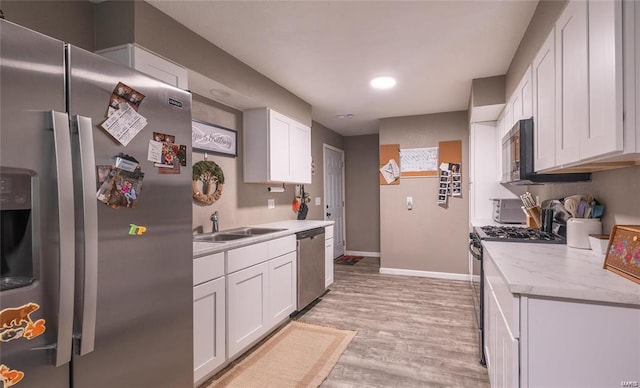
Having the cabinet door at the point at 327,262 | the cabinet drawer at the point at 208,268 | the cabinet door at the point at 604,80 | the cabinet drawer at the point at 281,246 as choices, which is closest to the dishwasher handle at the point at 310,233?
the cabinet drawer at the point at 281,246

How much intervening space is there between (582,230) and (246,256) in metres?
2.17

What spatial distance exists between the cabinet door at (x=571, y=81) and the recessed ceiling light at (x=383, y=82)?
1806mm

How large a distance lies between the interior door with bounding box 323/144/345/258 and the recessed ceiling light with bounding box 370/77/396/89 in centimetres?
214

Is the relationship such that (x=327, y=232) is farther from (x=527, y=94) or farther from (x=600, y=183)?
(x=600, y=183)

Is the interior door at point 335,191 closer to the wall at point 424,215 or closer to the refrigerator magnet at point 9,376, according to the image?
the wall at point 424,215

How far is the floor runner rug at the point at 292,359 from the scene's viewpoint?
2139 millimetres

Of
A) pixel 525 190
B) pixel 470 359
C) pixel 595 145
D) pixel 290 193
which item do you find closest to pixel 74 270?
pixel 595 145

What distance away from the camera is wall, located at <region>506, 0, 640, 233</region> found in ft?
4.73

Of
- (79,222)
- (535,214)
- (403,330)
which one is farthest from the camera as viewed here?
(403,330)

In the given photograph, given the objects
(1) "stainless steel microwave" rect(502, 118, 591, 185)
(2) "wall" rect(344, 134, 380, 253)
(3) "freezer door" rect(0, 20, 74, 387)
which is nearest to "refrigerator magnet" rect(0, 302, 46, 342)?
(3) "freezer door" rect(0, 20, 74, 387)

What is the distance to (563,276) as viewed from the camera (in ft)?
4.04

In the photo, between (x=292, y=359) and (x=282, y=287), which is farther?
(x=282, y=287)

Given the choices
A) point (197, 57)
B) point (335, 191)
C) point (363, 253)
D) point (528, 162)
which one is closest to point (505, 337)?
point (528, 162)

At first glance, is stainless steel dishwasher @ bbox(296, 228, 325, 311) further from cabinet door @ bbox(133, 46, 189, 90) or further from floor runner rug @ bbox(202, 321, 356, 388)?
cabinet door @ bbox(133, 46, 189, 90)
